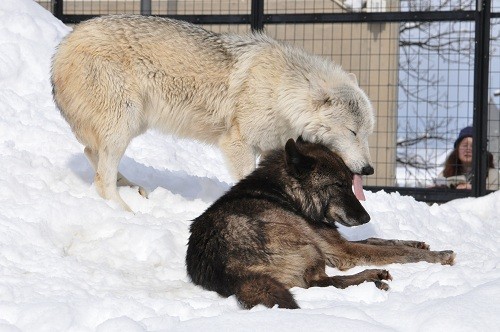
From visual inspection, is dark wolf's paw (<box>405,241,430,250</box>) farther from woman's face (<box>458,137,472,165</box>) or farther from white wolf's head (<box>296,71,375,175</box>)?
woman's face (<box>458,137,472,165</box>)

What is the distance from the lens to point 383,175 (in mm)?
10922

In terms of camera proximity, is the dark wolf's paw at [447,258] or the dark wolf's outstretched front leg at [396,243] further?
the dark wolf's outstretched front leg at [396,243]

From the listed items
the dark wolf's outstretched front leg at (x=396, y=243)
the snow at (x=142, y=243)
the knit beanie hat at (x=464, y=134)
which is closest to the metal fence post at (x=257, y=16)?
the snow at (x=142, y=243)

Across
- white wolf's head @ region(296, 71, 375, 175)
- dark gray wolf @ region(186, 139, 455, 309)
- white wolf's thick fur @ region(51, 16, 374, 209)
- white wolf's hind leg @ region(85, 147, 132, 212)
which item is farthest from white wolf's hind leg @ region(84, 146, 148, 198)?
dark gray wolf @ region(186, 139, 455, 309)

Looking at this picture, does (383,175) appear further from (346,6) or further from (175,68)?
(175,68)

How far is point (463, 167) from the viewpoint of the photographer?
10188 millimetres

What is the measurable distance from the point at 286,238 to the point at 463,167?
595cm

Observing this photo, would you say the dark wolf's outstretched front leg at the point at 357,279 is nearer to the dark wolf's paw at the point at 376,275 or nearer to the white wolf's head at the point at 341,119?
the dark wolf's paw at the point at 376,275

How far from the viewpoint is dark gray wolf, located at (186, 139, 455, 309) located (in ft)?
14.8

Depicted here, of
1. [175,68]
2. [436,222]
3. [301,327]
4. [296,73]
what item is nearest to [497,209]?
[436,222]

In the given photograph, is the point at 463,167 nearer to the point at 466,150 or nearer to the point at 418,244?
the point at 466,150

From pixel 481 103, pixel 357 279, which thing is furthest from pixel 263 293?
pixel 481 103

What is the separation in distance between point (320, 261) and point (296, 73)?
2493mm

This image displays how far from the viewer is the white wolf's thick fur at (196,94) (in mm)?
6621
